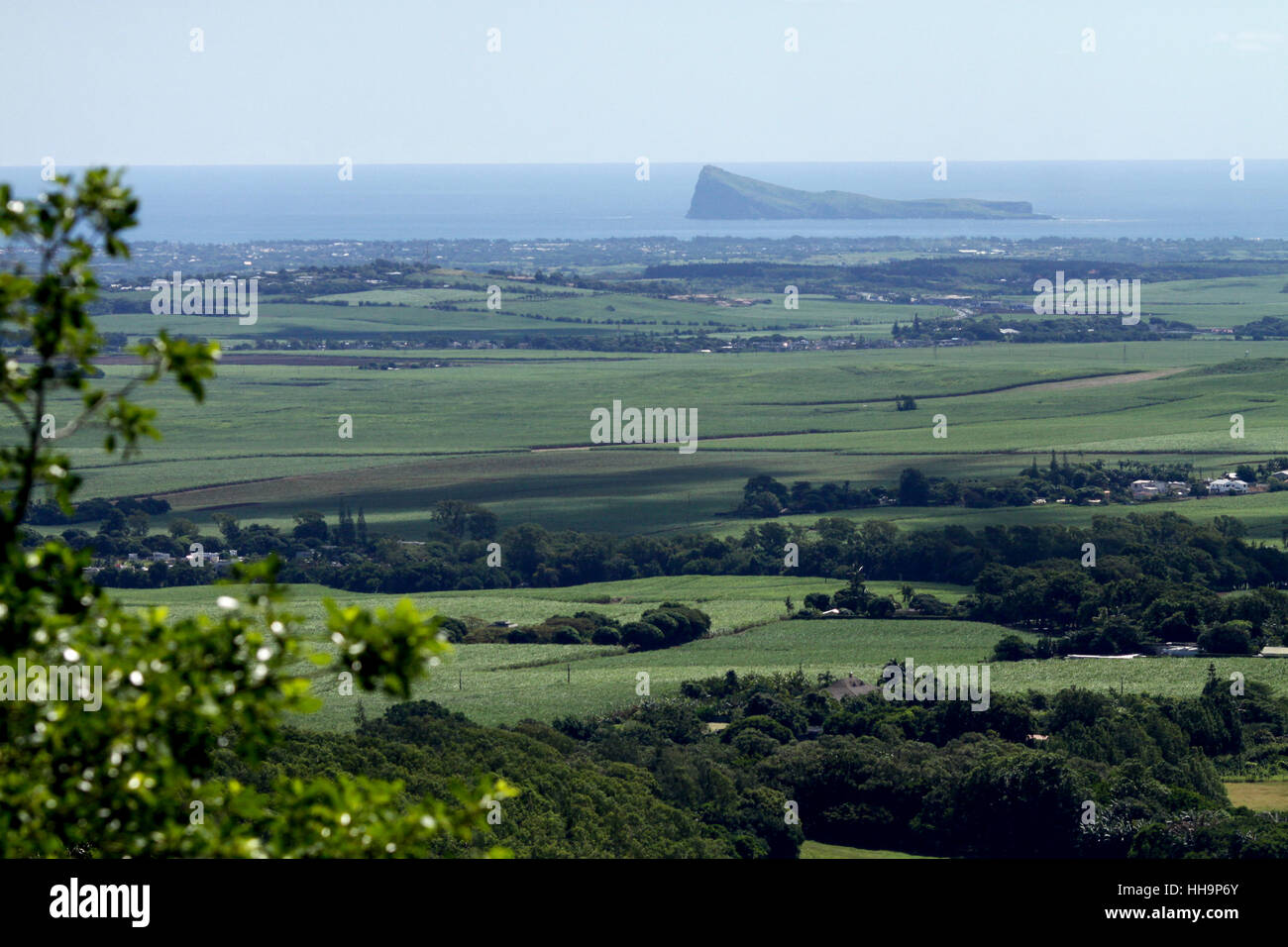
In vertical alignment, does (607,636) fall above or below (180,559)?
below

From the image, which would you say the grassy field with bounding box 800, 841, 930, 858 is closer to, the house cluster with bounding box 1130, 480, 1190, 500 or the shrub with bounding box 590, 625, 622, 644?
the shrub with bounding box 590, 625, 622, 644

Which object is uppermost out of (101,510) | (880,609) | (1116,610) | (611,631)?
(101,510)

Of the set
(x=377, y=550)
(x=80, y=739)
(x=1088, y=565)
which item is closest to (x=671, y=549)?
(x=377, y=550)

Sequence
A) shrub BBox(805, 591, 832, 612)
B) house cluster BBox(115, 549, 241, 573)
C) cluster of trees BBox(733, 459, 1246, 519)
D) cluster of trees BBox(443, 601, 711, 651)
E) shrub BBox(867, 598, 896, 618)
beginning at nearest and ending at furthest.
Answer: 1. cluster of trees BBox(443, 601, 711, 651)
2. shrub BBox(867, 598, 896, 618)
3. shrub BBox(805, 591, 832, 612)
4. house cluster BBox(115, 549, 241, 573)
5. cluster of trees BBox(733, 459, 1246, 519)

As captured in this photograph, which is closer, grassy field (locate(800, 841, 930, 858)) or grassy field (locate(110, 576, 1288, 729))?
grassy field (locate(800, 841, 930, 858))

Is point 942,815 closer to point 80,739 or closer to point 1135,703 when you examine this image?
point 1135,703

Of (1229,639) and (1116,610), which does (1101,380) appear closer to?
(1116,610)

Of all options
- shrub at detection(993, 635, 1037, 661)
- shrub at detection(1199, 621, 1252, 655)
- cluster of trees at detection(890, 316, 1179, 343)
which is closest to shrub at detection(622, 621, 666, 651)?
shrub at detection(993, 635, 1037, 661)

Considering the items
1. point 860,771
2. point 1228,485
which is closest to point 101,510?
point 860,771
